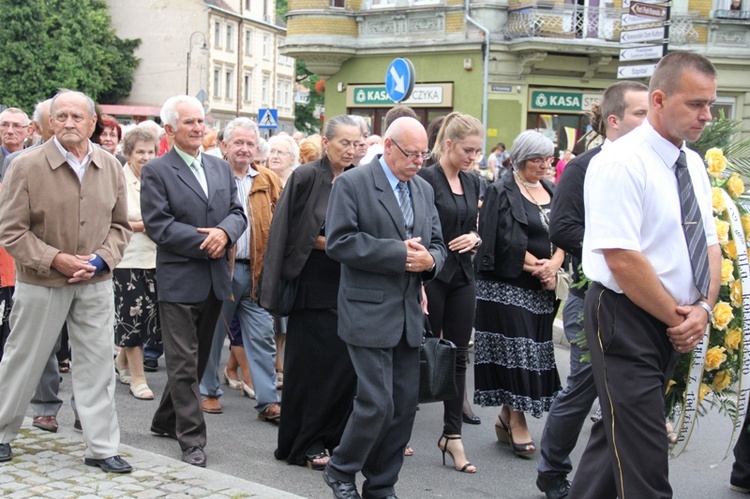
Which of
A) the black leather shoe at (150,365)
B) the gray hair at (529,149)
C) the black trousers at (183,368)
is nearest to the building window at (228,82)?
the black leather shoe at (150,365)

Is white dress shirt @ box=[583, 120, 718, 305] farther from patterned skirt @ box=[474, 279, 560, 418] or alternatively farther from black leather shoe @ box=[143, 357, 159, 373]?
black leather shoe @ box=[143, 357, 159, 373]

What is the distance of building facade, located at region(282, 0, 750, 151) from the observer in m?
29.3

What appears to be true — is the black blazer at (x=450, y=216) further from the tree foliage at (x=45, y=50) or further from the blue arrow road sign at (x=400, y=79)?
the tree foliage at (x=45, y=50)

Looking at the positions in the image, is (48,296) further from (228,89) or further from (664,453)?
(228,89)

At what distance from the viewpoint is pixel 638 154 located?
158 inches

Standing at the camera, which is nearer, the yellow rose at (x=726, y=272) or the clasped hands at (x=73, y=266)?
the yellow rose at (x=726, y=272)

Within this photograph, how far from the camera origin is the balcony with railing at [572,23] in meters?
29.0

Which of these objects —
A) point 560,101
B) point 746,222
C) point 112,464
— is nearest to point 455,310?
point 746,222

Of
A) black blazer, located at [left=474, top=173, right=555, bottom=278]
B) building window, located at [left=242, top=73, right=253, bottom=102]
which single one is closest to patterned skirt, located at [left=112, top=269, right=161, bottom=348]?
black blazer, located at [left=474, top=173, right=555, bottom=278]

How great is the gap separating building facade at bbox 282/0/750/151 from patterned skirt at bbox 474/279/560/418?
74.7 ft

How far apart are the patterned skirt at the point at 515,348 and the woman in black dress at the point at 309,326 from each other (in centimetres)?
104

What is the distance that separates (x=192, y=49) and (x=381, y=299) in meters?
68.3

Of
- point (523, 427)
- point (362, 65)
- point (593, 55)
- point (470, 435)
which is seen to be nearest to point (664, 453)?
point (523, 427)

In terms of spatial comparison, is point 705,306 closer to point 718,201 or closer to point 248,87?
point 718,201
